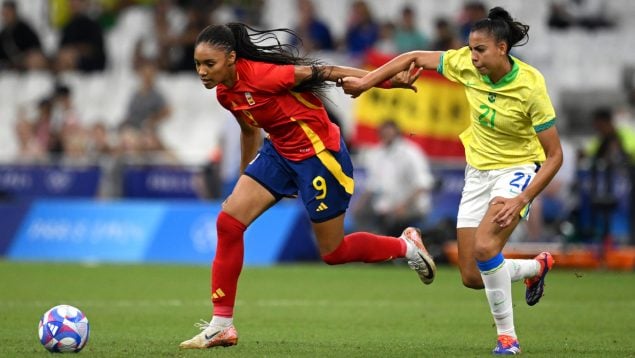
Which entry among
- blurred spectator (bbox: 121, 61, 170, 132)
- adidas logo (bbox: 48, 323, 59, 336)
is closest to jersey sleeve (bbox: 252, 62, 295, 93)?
adidas logo (bbox: 48, 323, 59, 336)

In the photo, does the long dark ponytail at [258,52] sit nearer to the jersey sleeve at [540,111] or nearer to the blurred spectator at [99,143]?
the jersey sleeve at [540,111]

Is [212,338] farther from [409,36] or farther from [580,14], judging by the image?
[580,14]

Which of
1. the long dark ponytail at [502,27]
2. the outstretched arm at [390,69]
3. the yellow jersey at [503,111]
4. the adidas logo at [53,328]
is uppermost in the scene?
the long dark ponytail at [502,27]

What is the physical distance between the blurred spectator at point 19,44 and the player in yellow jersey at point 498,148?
16426 mm

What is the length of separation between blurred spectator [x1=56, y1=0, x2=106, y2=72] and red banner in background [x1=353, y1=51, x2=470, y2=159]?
6.57 meters

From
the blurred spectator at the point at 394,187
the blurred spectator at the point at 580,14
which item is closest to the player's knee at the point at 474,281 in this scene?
the blurred spectator at the point at 394,187

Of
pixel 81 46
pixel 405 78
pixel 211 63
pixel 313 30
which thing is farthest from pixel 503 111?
pixel 81 46

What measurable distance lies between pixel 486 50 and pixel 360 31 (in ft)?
43.1

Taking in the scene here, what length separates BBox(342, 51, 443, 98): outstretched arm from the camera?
29.2 feet

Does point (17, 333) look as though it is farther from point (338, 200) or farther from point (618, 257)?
point (618, 257)

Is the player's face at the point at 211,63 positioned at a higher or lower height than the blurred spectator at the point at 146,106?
higher

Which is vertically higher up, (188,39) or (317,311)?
(188,39)

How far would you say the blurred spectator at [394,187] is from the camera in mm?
18094

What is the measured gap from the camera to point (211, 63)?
8797 mm
